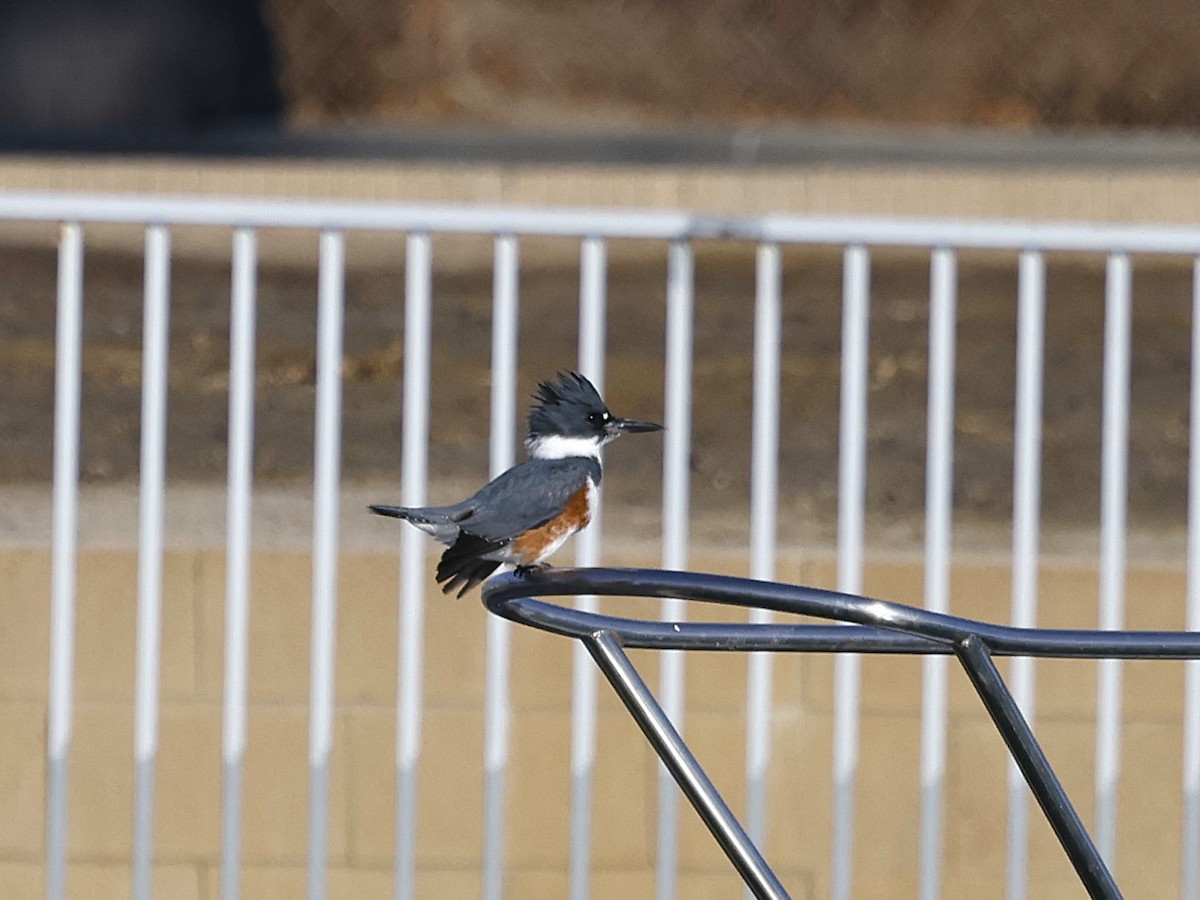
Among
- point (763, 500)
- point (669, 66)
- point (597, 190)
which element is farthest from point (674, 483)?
point (669, 66)

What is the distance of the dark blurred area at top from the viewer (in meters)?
8.35

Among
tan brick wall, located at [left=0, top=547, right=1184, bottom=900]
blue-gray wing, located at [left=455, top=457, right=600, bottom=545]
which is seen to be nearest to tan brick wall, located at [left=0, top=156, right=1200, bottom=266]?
tan brick wall, located at [left=0, top=547, right=1184, bottom=900]

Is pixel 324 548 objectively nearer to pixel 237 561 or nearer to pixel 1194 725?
pixel 237 561

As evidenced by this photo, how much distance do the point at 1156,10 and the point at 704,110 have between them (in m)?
2.26

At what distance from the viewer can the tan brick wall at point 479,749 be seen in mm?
3471

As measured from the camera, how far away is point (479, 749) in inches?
140

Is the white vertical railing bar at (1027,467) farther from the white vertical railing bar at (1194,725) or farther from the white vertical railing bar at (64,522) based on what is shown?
the white vertical railing bar at (64,522)

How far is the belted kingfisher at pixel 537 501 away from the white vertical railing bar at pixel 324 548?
889 mm

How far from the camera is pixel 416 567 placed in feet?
9.96

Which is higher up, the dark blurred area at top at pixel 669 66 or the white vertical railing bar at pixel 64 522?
the dark blurred area at top at pixel 669 66

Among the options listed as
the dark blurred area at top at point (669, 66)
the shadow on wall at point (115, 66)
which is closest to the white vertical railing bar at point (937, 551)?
the dark blurred area at top at point (669, 66)

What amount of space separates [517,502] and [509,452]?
1035mm

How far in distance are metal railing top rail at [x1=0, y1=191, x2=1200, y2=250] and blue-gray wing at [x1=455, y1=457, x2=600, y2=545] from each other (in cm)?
96

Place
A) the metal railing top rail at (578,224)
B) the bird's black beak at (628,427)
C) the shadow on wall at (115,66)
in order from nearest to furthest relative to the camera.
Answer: the bird's black beak at (628,427), the metal railing top rail at (578,224), the shadow on wall at (115,66)
